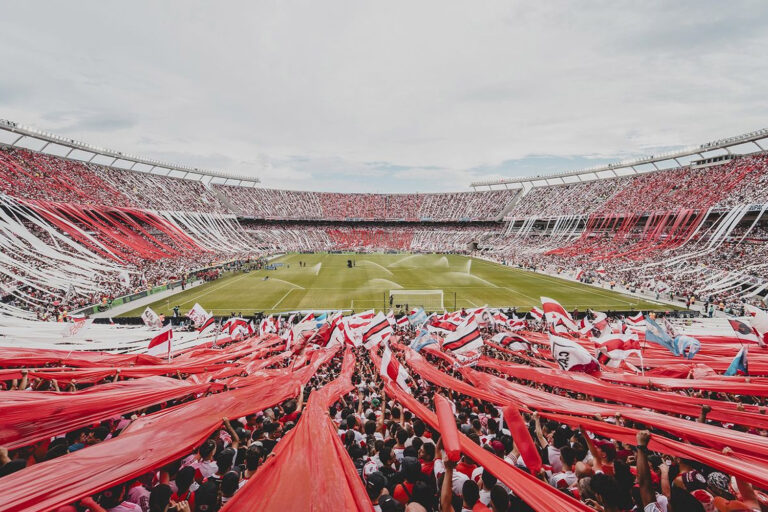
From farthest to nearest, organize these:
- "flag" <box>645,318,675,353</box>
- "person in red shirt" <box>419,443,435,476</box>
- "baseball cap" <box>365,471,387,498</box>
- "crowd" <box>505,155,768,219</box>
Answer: "crowd" <box>505,155,768,219</box>
"flag" <box>645,318,675,353</box>
"person in red shirt" <box>419,443,435,476</box>
"baseball cap" <box>365,471,387,498</box>

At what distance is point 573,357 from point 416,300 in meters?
25.9

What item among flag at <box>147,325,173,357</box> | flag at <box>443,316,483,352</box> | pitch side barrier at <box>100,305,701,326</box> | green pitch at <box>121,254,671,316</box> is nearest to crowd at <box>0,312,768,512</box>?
flag at <box>443,316,483,352</box>

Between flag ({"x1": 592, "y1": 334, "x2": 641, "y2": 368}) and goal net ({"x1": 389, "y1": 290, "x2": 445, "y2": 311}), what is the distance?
20203 mm

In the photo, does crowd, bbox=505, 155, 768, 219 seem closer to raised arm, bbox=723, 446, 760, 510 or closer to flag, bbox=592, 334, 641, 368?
flag, bbox=592, 334, 641, 368

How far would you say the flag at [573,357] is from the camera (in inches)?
269

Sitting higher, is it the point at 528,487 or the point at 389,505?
the point at 528,487

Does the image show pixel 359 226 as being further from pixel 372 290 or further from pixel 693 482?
pixel 693 482

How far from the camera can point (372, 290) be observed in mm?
36594

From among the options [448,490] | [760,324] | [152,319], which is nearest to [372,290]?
[152,319]

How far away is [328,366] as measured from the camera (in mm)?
13531

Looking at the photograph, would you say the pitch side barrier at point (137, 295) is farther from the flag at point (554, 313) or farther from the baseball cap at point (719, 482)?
the baseball cap at point (719, 482)

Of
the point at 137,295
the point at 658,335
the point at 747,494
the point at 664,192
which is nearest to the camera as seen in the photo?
the point at 747,494

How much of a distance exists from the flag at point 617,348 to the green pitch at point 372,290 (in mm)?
19493

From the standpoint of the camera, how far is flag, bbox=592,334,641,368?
8.83 metres
